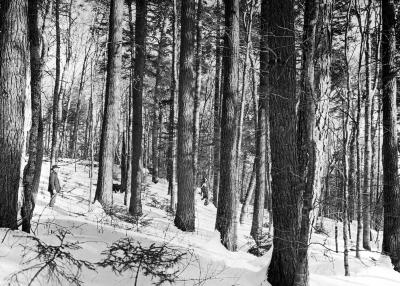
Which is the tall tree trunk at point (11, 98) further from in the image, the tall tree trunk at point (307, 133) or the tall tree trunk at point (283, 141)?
the tall tree trunk at point (307, 133)

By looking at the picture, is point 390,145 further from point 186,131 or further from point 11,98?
point 11,98

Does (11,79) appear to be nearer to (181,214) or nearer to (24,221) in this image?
(24,221)

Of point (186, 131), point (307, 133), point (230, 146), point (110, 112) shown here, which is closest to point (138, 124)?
point (110, 112)

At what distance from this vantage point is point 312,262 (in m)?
8.38

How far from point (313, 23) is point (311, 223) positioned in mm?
2564

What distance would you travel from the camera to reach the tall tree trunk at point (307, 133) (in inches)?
179

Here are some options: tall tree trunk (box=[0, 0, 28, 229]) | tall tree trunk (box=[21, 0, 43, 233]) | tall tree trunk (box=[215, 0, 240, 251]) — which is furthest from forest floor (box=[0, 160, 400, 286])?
tall tree trunk (box=[0, 0, 28, 229])

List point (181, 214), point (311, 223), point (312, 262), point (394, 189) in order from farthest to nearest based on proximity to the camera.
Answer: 1. point (181, 214)
2. point (394, 189)
3. point (312, 262)
4. point (311, 223)

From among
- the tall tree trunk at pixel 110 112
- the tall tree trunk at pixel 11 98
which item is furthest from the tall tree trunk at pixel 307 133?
the tall tree trunk at pixel 110 112

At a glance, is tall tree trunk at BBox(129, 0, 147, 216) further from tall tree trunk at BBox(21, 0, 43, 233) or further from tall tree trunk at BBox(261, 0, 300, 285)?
tall tree trunk at BBox(261, 0, 300, 285)

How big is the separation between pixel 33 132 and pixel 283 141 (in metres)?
3.94

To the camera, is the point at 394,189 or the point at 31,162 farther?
the point at 394,189

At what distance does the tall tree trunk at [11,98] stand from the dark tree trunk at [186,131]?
5.35 m

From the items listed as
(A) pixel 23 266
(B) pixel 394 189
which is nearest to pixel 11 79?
(A) pixel 23 266
